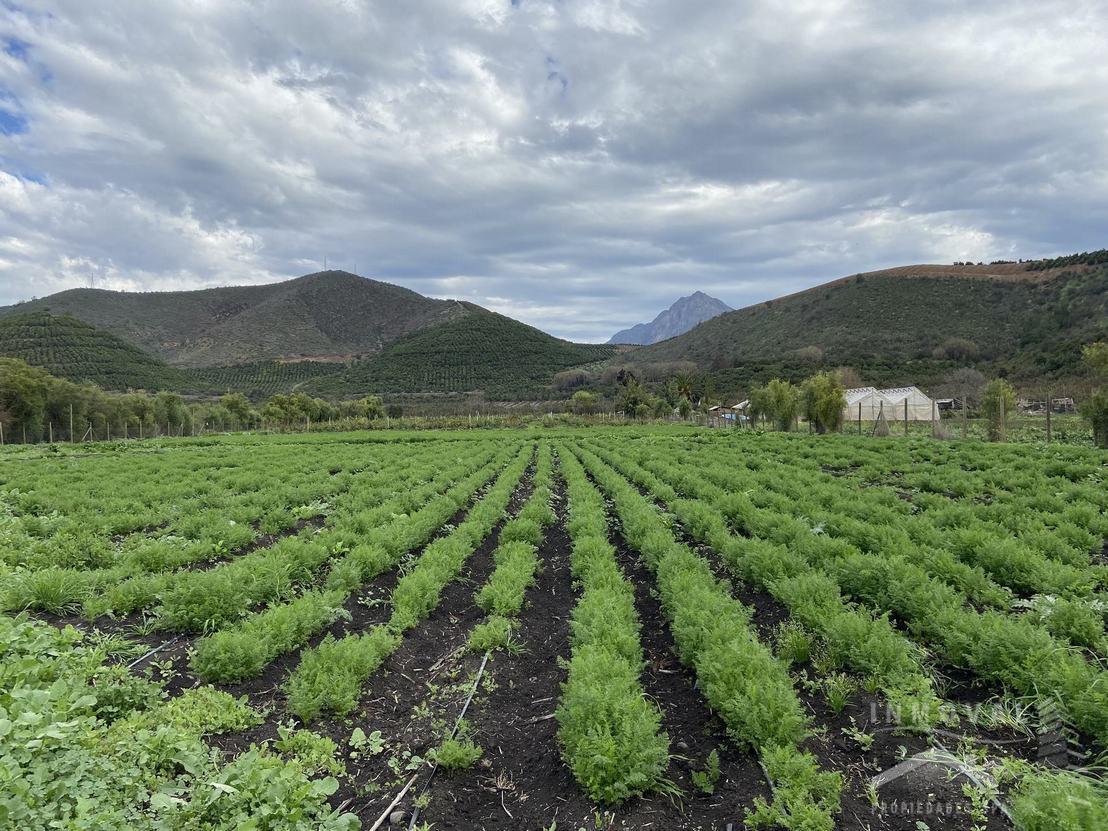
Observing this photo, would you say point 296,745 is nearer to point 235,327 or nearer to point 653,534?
point 653,534

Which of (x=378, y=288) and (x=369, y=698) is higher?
(x=378, y=288)

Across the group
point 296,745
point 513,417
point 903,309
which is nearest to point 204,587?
point 296,745

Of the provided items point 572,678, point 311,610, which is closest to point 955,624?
point 572,678

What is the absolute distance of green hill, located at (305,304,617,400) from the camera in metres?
120

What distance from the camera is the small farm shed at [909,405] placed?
192 ft

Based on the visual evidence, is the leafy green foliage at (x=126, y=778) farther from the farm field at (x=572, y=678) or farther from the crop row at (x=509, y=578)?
the crop row at (x=509, y=578)

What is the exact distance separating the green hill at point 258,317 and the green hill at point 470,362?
51.5 feet

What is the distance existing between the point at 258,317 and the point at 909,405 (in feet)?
491

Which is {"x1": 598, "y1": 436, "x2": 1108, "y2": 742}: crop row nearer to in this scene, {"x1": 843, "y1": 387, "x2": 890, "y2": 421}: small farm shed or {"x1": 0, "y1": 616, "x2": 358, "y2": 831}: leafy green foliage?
{"x1": 0, "y1": 616, "x2": 358, "y2": 831}: leafy green foliage

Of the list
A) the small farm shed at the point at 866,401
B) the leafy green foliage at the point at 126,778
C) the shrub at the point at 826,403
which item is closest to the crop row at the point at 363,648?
the leafy green foliage at the point at 126,778

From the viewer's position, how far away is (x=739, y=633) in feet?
17.2

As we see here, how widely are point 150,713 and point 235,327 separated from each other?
158 meters

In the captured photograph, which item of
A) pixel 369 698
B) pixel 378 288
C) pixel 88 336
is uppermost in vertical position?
pixel 378 288

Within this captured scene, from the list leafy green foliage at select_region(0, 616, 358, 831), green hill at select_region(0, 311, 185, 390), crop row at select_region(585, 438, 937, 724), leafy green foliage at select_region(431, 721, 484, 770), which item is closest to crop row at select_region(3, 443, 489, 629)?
leafy green foliage at select_region(0, 616, 358, 831)
